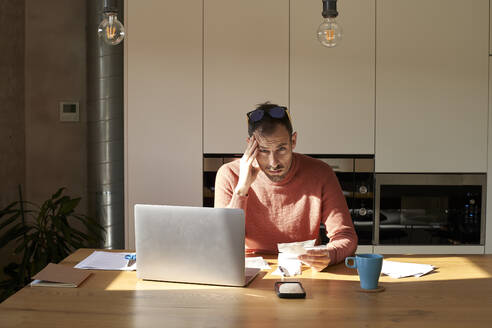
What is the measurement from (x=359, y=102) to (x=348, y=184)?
20.4 inches

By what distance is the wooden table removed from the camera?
4.79 feet

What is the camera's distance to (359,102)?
3.53 m

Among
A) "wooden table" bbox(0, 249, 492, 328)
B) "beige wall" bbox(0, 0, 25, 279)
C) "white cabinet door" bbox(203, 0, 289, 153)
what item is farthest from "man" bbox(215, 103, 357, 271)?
"beige wall" bbox(0, 0, 25, 279)

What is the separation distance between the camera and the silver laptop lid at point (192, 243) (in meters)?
1.73

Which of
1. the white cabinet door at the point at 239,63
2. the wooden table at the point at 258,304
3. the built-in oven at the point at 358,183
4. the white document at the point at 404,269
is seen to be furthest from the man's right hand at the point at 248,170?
the built-in oven at the point at 358,183

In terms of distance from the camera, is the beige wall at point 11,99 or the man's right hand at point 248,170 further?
the beige wall at point 11,99

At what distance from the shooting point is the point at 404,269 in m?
1.96

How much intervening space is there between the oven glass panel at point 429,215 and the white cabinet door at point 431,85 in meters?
0.14

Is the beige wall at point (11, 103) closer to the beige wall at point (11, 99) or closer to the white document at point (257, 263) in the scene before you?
the beige wall at point (11, 99)

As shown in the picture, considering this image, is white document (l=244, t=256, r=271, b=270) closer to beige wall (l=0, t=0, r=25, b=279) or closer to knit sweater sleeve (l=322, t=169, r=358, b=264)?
knit sweater sleeve (l=322, t=169, r=358, b=264)

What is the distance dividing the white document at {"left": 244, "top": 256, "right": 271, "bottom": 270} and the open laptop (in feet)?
0.59

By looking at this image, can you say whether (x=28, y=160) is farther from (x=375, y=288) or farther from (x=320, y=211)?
(x=375, y=288)

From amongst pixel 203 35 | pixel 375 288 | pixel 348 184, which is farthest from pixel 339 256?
pixel 203 35

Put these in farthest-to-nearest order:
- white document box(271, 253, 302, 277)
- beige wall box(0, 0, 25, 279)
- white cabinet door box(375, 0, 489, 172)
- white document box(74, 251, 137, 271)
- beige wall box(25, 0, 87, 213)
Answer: beige wall box(25, 0, 87, 213) < beige wall box(0, 0, 25, 279) < white cabinet door box(375, 0, 489, 172) < white document box(74, 251, 137, 271) < white document box(271, 253, 302, 277)
